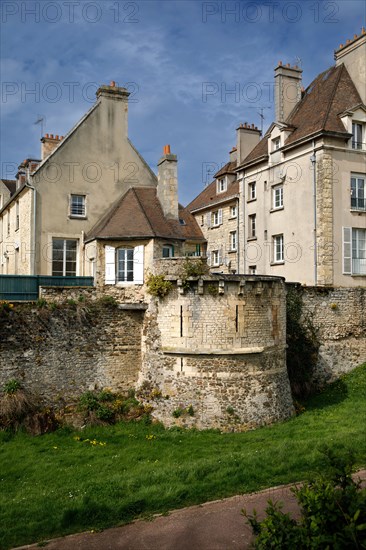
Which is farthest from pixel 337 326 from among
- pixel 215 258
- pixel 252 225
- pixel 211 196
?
pixel 211 196

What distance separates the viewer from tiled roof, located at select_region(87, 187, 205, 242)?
19.1 m

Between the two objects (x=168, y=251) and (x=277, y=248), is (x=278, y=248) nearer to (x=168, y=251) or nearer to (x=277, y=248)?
(x=277, y=248)

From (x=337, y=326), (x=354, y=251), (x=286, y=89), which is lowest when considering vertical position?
(x=337, y=326)

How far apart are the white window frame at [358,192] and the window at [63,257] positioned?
1296 cm

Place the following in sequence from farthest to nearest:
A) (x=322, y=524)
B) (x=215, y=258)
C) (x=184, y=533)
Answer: (x=215, y=258) < (x=184, y=533) < (x=322, y=524)

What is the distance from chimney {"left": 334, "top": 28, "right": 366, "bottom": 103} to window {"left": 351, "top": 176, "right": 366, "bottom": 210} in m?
4.19

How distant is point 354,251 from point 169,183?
9711 millimetres

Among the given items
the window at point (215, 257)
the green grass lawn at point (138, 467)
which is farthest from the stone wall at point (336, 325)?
the window at point (215, 257)

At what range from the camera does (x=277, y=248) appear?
2764cm

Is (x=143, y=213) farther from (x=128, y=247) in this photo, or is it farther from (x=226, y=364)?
(x=226, y=364)

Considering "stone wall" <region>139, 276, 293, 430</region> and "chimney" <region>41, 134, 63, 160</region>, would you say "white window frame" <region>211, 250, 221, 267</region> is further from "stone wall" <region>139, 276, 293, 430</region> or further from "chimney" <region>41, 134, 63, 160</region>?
"stone wall" <region>139, 276, 293, 430</region>

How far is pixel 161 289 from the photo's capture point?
58.9 ft

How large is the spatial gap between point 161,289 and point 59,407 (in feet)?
16.9

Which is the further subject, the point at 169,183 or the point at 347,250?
the point at 347,250
